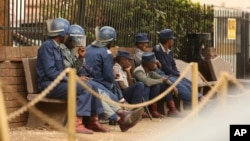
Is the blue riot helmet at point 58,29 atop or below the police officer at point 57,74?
atop

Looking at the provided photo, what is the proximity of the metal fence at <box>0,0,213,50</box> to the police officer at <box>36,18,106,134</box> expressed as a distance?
985 millimetres

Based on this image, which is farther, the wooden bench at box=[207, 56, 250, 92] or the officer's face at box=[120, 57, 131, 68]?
the wooden bench at box=[207, 56, 250, 92]

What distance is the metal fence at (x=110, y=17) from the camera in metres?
10.7

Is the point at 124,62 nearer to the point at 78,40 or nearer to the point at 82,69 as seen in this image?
the point at 82,69

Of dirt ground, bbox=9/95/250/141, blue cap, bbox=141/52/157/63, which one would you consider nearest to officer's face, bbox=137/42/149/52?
blue cap, bbox=141/52/157/63

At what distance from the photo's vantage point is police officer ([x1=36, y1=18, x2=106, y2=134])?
376 inches

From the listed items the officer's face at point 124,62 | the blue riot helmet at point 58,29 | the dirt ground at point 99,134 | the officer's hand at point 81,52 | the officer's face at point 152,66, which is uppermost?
the blue riot helmet at point 58,29

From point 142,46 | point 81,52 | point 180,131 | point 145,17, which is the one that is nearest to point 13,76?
point 81,52

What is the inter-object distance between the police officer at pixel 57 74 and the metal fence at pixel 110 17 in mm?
985

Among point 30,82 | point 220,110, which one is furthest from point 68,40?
point 220,110

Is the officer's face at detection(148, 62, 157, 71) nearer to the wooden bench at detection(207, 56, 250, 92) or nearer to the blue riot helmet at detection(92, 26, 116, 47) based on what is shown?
the blue riot helmet at detection(92, 26, 116, 47)

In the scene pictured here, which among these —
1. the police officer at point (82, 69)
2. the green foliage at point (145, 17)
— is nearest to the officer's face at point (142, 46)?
the green foliage at point (145, 17)

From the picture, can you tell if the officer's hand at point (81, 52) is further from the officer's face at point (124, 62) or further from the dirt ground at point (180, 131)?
the officer's face at point (124, 62)

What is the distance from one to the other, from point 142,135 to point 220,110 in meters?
1.24
